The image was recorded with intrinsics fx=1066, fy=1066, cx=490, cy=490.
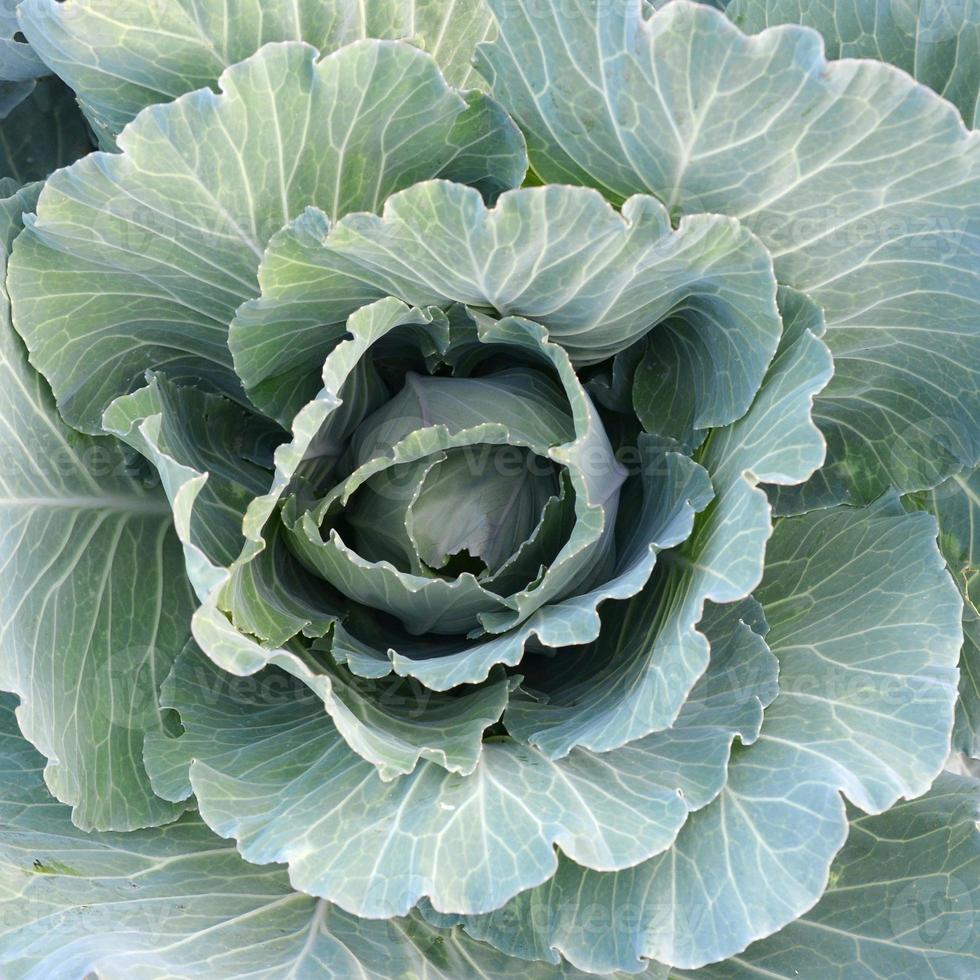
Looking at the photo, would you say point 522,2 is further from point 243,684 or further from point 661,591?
point 243,684

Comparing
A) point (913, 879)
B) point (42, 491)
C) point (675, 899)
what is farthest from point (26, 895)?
point (913, 879)

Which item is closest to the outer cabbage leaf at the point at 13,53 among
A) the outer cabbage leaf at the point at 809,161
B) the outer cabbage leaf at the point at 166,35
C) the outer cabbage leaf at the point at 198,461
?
the outer cabbage leaf at the point at 166,35

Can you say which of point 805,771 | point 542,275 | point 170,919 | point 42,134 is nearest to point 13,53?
point 42,134

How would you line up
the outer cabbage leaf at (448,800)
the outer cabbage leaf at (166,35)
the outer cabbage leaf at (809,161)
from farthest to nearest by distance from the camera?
1. the outer cabbage leaf at (166,35)
2. the outer cabbage leaf at (448,800)
3. the outer cabbage leaf at (809,161)

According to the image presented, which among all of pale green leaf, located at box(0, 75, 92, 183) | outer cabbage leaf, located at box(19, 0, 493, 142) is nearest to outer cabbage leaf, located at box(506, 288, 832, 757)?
outer cabbage leaf, located at box(19, 0, 493, 142)

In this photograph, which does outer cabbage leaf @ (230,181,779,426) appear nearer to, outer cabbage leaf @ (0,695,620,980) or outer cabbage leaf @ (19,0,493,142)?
outer cabbage leaf @ (19,0,493,142)

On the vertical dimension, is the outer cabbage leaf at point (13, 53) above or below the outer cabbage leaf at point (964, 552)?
above

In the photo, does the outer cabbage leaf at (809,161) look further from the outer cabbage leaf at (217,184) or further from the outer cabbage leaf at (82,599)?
the outer cabbage leaf at (82,599)

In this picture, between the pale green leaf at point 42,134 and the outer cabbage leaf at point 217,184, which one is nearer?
the outer cabbage leaf at point 217,184
